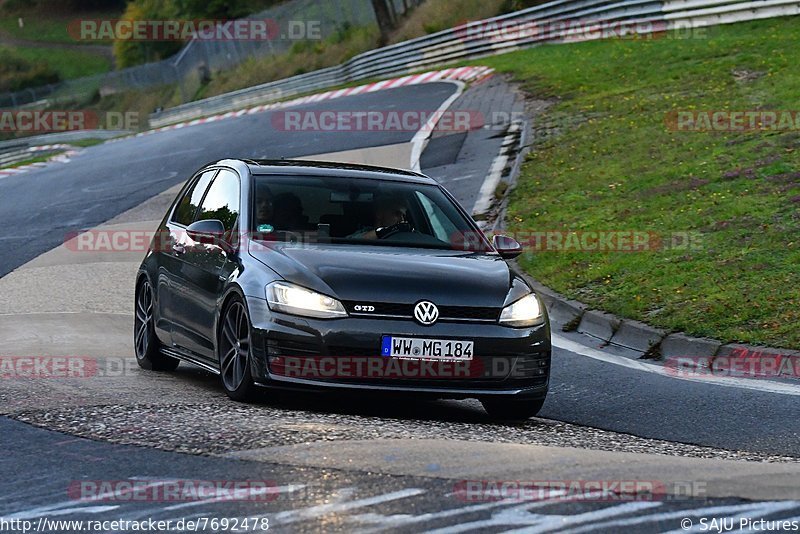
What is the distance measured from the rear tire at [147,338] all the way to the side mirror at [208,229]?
1.44 meters

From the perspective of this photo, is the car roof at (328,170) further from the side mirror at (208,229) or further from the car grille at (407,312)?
the car grille at (407,312)

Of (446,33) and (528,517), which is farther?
(446,33)

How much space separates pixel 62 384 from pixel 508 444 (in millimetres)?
3456

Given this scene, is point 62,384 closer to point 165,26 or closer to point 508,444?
point 508,444

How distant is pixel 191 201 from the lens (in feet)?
35.3

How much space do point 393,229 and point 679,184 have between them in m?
9.31

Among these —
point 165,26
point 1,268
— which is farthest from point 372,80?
point 165,26

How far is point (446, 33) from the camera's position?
4284 cm

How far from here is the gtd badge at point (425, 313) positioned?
815 cm
